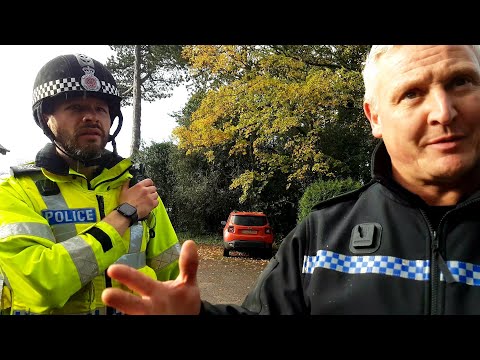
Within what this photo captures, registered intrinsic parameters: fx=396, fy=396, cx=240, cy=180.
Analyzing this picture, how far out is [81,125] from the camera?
2.15 m

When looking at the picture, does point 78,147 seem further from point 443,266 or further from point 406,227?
point 443,266

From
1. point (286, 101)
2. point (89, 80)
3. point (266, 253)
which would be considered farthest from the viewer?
point (266, 253)

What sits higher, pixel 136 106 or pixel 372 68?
pixel 136 106

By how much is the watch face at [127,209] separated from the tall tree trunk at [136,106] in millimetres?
15297

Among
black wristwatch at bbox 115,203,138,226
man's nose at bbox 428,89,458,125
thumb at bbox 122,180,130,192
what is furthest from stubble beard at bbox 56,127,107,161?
man's nose at bbox 428,89,458,125

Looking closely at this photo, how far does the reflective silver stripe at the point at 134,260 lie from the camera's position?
6.60 ft

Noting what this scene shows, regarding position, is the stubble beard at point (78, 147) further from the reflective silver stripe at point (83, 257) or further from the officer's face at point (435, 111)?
the officer's face at point (435, 111)

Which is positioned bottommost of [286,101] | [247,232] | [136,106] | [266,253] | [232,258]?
[232,258]

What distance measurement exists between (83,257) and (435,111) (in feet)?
4.92

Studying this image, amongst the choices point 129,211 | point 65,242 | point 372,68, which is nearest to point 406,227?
point 372,68

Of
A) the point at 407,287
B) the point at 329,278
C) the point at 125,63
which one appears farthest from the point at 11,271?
the point at 125,63

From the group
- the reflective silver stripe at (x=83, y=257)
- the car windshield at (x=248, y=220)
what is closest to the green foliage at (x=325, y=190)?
the car windshield at (x=248, y=220)
